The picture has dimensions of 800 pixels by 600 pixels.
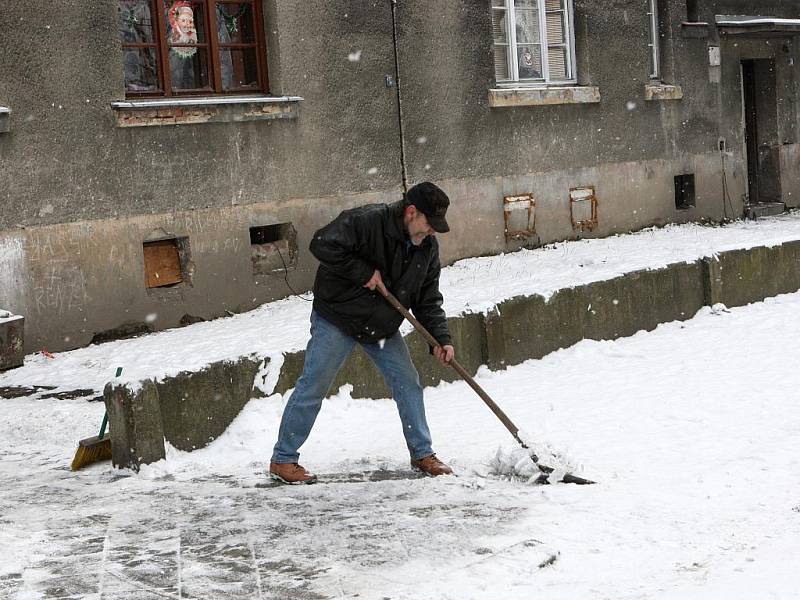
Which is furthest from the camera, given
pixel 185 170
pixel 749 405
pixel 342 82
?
pixel 342 82

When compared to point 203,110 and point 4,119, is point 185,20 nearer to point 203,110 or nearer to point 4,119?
point 203,110

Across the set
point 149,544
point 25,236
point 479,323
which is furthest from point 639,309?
point 149,544

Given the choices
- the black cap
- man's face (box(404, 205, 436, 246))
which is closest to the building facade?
man's face (box(404, 205, 436, 246))

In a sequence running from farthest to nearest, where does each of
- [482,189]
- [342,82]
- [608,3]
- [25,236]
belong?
[608,3], [482,189], [342,82], [25,236]

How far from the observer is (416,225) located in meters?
6.15

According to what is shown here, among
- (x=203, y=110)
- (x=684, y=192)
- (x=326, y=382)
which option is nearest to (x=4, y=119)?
(x=203, y=110)

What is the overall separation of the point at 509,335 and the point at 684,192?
28.9 feet

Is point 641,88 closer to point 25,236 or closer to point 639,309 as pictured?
point 639,309

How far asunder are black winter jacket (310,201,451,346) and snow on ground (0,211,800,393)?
114 centimetres

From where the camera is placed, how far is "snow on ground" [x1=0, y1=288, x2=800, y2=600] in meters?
4.79

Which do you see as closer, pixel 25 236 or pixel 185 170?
pixel 25 236

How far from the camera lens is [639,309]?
1012 cm

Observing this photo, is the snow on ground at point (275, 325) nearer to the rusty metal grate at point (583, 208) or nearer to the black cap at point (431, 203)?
the rusty metal grate at point (583, 208)

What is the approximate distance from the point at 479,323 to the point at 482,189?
5289 mm
